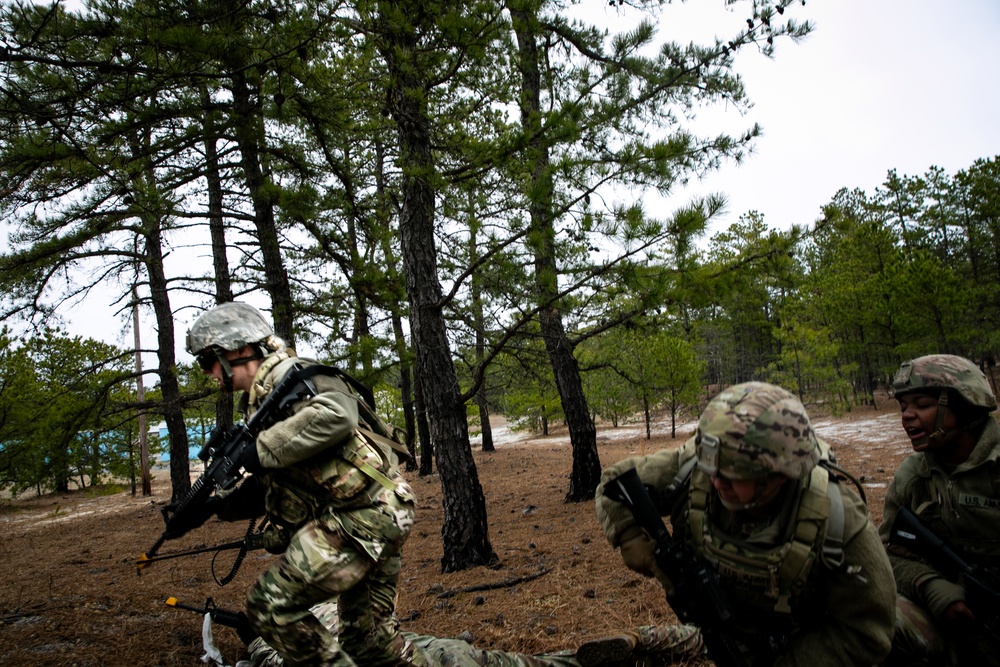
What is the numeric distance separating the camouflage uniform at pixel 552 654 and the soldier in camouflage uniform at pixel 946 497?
0.94 metres

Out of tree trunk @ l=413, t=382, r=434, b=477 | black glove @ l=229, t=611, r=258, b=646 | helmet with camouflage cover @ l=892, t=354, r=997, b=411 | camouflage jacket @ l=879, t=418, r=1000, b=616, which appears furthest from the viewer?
tree trunk @ l=413, t=382, r=434, b=477

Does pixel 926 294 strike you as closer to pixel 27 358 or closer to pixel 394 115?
pixel 394 115

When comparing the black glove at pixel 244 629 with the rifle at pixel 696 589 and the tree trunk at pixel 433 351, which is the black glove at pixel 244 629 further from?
the rifle at pixel 696 589

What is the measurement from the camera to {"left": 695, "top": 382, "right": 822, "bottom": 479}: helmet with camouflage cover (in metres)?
1.85

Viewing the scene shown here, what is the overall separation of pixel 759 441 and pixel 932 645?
1.56m

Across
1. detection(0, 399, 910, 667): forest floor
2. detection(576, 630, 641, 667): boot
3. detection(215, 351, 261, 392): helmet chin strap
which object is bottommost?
detection(0, 399, 910, 667): forest floor

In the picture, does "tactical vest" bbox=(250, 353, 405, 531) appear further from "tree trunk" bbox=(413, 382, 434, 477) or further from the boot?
"tree trunk" bbox=(413, 382, 434, 477)

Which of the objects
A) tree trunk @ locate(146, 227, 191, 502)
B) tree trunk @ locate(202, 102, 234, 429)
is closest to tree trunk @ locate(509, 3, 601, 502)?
tree trunk @ locate(202, 102, 234, 429)

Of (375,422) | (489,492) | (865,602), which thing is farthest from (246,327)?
(489,492)

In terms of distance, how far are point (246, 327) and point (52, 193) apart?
17.6 feet

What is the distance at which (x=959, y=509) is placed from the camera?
8.64 feet

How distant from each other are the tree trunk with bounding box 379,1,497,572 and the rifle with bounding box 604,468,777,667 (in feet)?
10.5

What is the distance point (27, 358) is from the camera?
49.9ft

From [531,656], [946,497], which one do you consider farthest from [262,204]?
[946,497]
